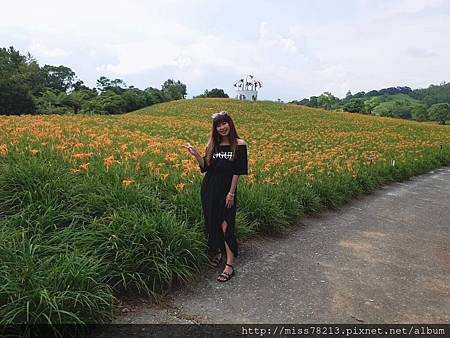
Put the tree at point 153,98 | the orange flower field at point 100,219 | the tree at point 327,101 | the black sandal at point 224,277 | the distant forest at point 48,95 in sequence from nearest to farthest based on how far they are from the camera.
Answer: the orange flower field at point 100,219 < the black sandal at point 224,277 < the distant forest at point 48,95 < the tree at point 153,98 < the tree at point 327,101

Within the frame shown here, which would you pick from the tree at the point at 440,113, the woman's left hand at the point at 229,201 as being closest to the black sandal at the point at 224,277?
the woman's left hand at the point at 229,201

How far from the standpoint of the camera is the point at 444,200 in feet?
25.4

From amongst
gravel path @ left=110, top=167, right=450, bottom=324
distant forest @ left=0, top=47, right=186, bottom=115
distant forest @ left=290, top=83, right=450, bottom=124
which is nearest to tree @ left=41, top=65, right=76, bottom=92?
distant forest @ left=0, top=47, right=186, bottom=115

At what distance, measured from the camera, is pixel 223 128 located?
12.0 ft

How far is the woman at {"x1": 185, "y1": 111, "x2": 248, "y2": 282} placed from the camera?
3.69 meters

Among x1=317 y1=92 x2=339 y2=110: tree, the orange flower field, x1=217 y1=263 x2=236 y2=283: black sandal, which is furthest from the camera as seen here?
x1=317 y1=92 x2=339 y2=110: tree

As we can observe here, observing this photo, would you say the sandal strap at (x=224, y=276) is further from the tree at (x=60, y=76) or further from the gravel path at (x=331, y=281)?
the tree at (x=60, y=76)

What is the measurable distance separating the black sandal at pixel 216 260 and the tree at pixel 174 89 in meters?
67.9

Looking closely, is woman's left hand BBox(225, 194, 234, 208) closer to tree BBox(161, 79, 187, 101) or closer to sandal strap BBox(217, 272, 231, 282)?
sandal strap BBox(217, 272, 231, 282)

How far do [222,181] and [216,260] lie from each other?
0.89 meters

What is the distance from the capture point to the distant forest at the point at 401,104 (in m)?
57.2

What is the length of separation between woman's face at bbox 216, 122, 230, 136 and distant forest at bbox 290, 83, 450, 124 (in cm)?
5098

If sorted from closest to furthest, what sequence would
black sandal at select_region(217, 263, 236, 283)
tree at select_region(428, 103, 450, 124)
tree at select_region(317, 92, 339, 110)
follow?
black sandal at select_region(217, 263, 236, 283) < tree at select_region(428, 103, 450, 124) < tree at select_region(317, 92, 339, 110)

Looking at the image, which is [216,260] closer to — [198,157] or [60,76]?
[198,157]
